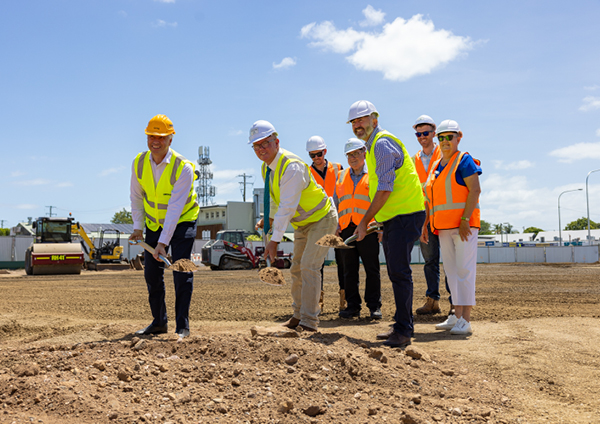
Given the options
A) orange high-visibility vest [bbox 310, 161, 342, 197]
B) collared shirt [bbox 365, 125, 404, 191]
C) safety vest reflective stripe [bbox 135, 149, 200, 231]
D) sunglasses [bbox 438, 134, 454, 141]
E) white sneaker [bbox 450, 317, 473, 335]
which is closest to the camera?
collared shirt [bbox 365, 125, 404, 191]

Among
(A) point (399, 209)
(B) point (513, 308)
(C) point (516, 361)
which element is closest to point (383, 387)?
(C) point (516, 361)

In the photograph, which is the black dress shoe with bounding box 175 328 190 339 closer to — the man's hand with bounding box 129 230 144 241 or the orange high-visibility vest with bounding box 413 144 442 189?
the man's hand with bounding box 129 230 144 241

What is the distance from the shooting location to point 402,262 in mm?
4598

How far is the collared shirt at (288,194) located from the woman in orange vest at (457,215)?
1.57 m

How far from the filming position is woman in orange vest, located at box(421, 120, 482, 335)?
5062 mm

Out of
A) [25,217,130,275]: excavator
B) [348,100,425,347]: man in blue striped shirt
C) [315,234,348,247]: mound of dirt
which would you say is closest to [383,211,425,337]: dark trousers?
[348,100,425,347]: man in blue striped shirt

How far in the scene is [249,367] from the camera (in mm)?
3324

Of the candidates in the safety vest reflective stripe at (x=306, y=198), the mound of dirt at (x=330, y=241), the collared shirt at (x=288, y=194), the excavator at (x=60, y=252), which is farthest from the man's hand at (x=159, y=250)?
the excavator at (x=60, y=252)

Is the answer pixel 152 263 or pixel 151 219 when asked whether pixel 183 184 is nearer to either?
pixel 151 219

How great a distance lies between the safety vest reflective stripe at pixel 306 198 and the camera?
4.66 meters

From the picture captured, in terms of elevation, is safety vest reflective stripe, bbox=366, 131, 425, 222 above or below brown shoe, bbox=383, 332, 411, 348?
above

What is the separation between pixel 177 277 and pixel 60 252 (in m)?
19.9

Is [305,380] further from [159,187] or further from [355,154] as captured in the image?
[355,154]

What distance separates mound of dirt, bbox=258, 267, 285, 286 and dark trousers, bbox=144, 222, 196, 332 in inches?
27.2
